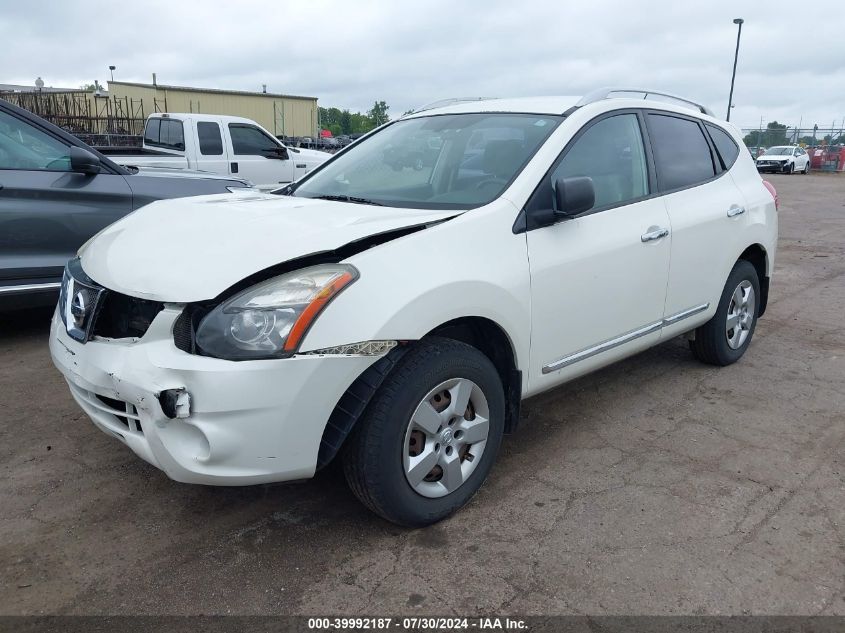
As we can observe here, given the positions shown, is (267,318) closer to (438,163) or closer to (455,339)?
(455,339)

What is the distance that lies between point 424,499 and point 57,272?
359 centimetres

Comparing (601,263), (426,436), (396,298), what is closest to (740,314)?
(601,263)

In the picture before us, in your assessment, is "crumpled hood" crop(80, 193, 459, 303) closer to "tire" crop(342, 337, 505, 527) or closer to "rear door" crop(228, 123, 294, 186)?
"tire" crop(342, 337, 505, 527)

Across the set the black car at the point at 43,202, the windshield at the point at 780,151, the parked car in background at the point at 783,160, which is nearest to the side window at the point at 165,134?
the black car at the point at 43,202

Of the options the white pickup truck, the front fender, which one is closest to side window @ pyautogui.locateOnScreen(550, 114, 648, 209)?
the front fender

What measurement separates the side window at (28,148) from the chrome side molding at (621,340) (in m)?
3.92

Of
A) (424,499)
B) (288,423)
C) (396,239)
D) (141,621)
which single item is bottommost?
(141,621)

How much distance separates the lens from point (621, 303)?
344 centimetres

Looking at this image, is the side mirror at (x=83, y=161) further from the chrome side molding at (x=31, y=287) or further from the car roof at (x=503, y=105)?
the car roof at (x=503, y=105)

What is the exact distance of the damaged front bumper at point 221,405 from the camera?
2.23m

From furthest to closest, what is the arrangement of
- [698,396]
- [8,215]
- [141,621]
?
[8,215]
[698,396]
[141,621]

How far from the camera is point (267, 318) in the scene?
2.30 metres

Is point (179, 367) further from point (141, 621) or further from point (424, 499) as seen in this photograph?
point (424, 499)

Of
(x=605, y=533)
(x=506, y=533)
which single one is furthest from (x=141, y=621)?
(x=605, y=533)
